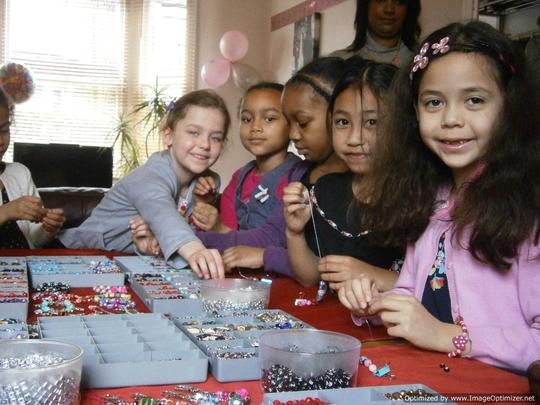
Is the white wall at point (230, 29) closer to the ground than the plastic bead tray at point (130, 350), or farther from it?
farther from it

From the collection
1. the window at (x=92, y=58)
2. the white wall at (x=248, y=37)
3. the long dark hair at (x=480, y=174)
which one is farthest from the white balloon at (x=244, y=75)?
the long dark hair at (x=480, y=174)

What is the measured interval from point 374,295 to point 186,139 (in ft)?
4.24

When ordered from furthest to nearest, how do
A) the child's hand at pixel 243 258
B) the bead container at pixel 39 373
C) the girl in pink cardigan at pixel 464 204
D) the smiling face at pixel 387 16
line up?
the smiling face at pixel 387 16
the child's hand at pixel 243 258
the girl in pink cardigan at pixel 464 204
the bead container at pixel 39 373

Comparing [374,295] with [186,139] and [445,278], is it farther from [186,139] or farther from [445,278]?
[186,139]

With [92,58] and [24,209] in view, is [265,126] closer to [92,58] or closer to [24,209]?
[24,209]

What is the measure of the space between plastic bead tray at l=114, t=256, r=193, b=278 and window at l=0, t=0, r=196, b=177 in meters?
4.54

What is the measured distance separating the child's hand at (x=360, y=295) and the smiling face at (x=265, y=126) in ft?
4.01

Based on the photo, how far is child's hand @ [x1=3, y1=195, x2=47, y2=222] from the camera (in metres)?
2.19

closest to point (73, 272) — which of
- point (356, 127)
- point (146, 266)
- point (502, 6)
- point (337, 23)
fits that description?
point (146, 266)

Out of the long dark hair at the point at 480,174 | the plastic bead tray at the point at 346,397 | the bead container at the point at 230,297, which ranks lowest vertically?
the bead container at the point at 230,297

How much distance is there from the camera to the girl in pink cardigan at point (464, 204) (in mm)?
1035

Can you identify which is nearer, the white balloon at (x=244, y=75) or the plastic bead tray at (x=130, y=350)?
the plastic bead tray at (x=130, y=350)

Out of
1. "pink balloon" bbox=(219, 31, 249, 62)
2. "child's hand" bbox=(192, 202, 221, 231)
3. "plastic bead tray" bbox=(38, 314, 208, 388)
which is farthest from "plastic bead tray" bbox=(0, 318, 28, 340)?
"pink balloon" bbox=(219, 31, 249, 62)

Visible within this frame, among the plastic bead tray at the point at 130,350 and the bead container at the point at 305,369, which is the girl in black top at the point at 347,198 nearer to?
the plastic bead tray at the point at 130,350
